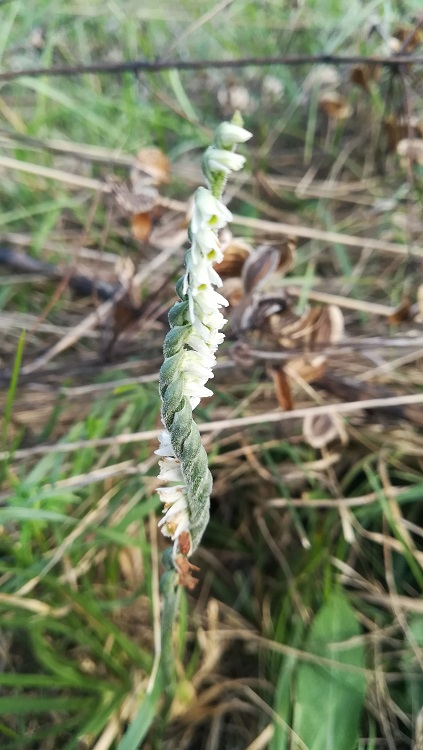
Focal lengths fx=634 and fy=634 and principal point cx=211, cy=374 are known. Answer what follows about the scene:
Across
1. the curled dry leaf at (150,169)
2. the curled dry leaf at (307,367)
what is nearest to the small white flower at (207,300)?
the curled dry leaf at (307,367)

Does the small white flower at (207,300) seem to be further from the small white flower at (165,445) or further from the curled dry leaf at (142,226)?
the curled dry leaf at (142,226)

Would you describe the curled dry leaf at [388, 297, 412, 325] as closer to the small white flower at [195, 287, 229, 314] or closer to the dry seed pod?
the dry seed pod

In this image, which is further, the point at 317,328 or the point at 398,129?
the point at 398,129

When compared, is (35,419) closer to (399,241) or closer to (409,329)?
(409,329)

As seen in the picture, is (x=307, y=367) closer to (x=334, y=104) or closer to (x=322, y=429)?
(x=322, y=429)

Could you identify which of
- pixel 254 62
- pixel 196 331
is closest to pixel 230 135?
pixel 196 331

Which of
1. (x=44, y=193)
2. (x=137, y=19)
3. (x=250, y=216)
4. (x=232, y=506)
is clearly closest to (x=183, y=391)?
(x=232, y=506)
